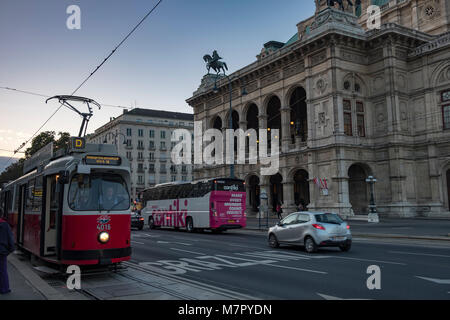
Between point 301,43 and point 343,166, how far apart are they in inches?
532

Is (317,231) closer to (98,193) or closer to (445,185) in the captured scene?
(98,193)

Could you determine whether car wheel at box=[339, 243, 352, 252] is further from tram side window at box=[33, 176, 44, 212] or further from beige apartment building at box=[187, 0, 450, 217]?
beige apartment building at box=[187, 0, 450, 217]

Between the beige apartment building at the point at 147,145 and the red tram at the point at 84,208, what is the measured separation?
7520 centimetres

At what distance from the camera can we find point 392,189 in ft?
124

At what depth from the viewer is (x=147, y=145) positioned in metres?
90.0

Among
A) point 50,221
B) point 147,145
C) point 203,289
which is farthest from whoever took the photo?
point 147,145

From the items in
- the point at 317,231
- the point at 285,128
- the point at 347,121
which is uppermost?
the point at 285,128

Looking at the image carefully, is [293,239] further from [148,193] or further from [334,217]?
[148,193]

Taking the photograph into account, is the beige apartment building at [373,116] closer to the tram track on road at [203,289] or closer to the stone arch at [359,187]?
the stone arch at [359,187]

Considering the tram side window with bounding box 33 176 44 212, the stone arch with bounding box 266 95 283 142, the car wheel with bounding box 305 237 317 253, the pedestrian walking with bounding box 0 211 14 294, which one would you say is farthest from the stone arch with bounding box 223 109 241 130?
the pedestrian walking with bounding box 0 211 14 294

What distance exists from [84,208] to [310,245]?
9089 mm

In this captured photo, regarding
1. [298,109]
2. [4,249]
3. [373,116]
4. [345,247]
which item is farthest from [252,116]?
[4,249]

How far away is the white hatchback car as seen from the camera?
15188mm

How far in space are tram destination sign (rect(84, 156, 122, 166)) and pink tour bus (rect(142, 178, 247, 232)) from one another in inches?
648
